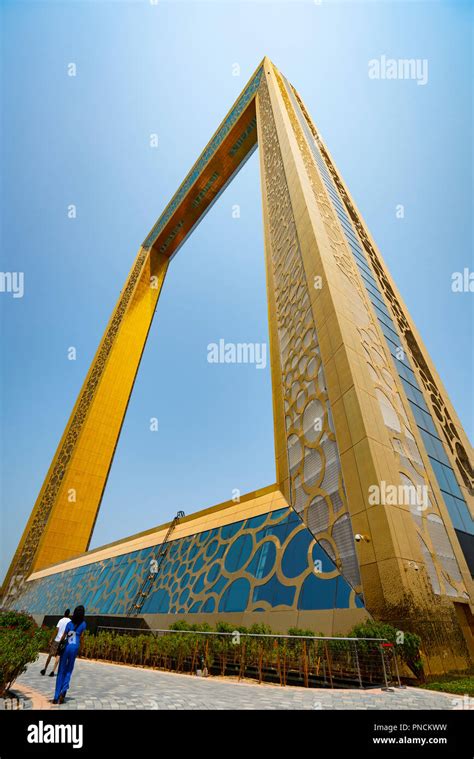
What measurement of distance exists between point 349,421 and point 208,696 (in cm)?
613

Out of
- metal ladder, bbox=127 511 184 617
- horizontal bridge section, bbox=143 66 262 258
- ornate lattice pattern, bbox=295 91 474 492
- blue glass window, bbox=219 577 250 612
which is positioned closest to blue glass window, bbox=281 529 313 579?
blue glass window, bbox=219 577 250 612

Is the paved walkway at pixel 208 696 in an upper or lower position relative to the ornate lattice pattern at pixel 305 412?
lower

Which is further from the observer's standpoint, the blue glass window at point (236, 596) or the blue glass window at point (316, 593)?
the blue glass window at point (236, 596)

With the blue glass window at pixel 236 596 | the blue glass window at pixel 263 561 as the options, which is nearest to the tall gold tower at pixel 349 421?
the blue glass window at pixel 263 561

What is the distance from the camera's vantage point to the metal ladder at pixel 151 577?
13.3 meters

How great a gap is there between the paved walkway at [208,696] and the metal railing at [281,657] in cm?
48

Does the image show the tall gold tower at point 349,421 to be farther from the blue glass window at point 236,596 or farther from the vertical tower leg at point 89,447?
the blue glass window at point 236,596

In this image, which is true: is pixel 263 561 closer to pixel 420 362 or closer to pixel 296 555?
pixel 296 555

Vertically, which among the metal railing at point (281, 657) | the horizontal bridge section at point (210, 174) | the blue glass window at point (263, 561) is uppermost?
the horizontal bridge section at point (210, 174)

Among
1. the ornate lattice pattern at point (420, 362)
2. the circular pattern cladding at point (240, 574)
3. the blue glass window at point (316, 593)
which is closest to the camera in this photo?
the blue glass window at point (316, 593)

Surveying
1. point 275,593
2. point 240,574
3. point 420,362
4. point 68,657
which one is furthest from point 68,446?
point 68,657

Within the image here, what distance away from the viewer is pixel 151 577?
1405cm

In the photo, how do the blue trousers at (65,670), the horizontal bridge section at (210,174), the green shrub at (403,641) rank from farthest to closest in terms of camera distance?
the horizontal bridge section at (210,174)
the green shrub at (403,641)
the blue trousers at (65,670)
